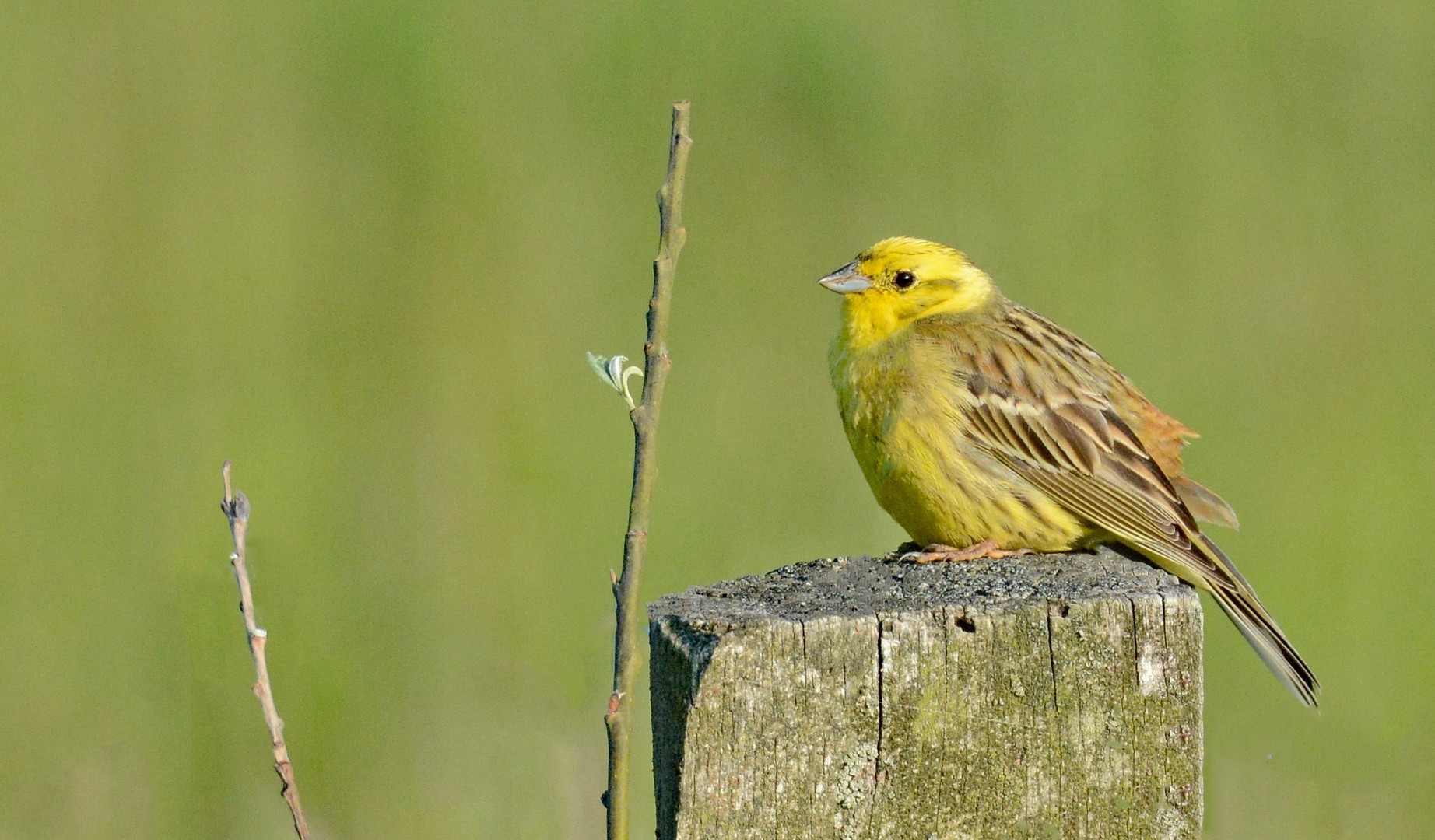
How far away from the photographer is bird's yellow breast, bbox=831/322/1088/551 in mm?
3891

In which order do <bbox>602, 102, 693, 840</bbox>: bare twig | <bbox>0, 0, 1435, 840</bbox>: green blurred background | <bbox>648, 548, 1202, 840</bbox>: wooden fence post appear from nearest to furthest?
<bbox>602, 102, 693, 840</bbox>: bare twig → <bbox>648, 548, 1202, 840</bbox>: wooden fence post → <bbox>0, 0, 1435, 840</bbox>: green blurred background

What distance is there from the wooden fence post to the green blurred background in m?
1.79

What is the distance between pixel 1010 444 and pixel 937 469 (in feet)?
0.77

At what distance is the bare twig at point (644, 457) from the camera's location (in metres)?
1.82

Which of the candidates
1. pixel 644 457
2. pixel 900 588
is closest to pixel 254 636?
pixel 644 457

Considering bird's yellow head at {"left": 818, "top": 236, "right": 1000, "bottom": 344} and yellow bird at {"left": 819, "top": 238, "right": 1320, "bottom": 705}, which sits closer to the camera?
yellow bird at {"left": 819, "top": 238, "right": 1320, "bottom": 705}

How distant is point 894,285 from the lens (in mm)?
4355

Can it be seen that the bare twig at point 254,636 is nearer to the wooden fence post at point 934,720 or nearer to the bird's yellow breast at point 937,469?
the wooden fence post at point 934,720

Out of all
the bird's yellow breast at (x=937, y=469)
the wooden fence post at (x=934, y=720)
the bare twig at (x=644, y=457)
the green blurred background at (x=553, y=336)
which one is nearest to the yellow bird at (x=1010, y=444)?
the bird's yellow breast at (x=937, y=469)

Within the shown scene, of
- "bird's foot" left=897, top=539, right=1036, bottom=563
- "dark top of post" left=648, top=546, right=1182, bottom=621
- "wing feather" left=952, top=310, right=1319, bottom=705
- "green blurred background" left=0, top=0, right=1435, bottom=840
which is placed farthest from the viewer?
"green blurred background" left=0, top=0, right=1435, bottom=840

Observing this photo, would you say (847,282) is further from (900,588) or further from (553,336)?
(900,588)

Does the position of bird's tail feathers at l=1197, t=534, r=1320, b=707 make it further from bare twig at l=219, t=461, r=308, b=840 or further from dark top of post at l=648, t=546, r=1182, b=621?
bare twig at l=219, t=461, r=308, b=840

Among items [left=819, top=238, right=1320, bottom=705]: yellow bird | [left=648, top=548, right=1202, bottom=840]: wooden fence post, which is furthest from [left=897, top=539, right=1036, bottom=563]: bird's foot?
[left=648, top=548, right=1202, bottom=840]: wooden fence post

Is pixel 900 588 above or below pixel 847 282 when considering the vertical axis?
below
